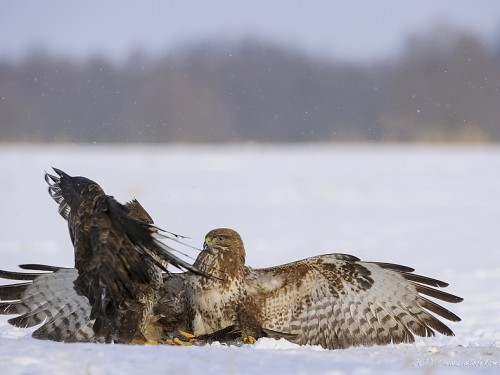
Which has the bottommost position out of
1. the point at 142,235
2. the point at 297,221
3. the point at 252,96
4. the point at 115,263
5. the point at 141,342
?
the point at 141,342

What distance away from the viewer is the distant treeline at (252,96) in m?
47.7

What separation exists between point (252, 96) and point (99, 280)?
53.7 m

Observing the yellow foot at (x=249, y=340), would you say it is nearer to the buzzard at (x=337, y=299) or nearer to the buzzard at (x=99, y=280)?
the buzzard at (x=337, y=299)

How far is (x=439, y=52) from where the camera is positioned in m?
61.4

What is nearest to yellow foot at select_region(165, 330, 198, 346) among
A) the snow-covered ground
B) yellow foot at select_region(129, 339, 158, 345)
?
yellow foot at select_region(129, 339, 158, 345)

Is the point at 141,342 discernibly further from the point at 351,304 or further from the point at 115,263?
the point at 351,304

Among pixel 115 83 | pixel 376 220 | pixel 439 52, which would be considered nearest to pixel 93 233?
pixel 376 220

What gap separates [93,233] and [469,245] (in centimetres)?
990

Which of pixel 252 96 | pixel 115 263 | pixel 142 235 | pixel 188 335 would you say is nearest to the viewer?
pixel 142 235

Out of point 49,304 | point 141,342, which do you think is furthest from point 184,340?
point 49,304

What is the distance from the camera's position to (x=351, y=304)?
6.48 m

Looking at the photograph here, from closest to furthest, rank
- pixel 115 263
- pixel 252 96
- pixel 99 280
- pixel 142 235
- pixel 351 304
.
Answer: pixel 142 235
pixel 115 263
pixel 99 280
pixel 351 304
pixel 252 96

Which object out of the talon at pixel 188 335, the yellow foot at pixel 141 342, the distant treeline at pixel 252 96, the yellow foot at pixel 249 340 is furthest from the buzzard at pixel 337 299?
the distant treeline at pixel 252 96

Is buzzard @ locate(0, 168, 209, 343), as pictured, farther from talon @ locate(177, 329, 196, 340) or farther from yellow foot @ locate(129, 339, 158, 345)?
talon @ locate(177, 329, 196, 340)
